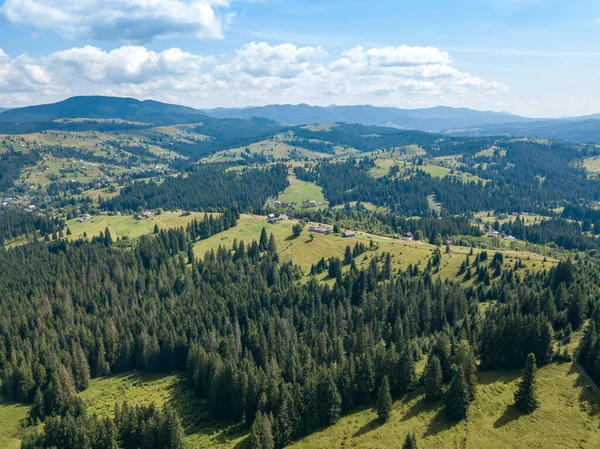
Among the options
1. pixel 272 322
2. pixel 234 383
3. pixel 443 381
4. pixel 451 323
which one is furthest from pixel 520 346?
pixel 272 322

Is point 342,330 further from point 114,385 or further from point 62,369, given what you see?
point 62,369

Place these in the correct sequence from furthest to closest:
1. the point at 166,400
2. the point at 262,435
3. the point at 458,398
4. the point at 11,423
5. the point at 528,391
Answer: the point at 166,400 < the point at 11,423 < the point at 262,435 < the point at 458,398 < the point at 528,391

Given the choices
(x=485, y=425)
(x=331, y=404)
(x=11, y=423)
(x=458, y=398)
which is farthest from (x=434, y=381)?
(x=11, y=423)

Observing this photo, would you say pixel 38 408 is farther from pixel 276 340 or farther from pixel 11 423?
pixel 276 340

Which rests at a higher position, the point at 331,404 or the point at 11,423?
the point at 331,404

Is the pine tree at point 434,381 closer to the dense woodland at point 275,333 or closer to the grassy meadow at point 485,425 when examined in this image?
the grassy meadow at point 485,425

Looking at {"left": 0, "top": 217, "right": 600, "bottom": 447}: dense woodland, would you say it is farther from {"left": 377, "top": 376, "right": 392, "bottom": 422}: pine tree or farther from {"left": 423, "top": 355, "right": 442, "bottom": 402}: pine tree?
{"left": 377, "top": 376, "right": 392, "bottom": 422}: pine tree

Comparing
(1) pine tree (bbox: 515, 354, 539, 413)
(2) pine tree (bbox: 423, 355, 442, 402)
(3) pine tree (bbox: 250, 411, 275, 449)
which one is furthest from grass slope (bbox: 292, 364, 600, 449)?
(3) pine tree (bbox: 250, 411, 275, 449)
